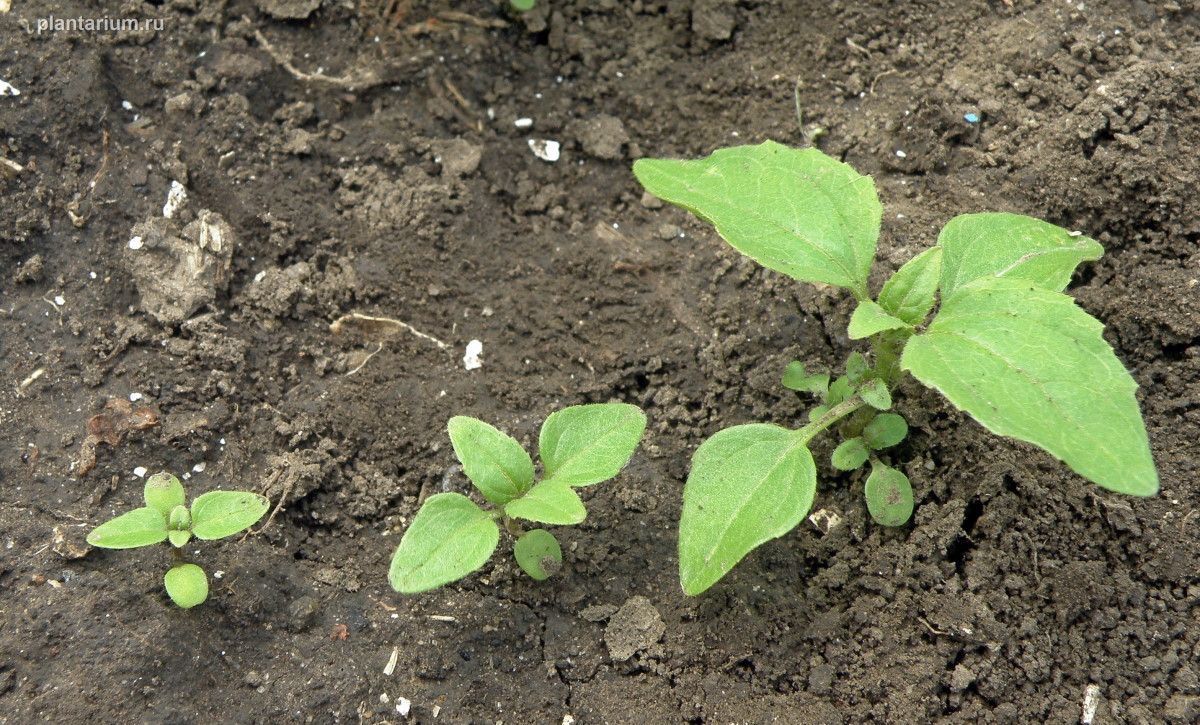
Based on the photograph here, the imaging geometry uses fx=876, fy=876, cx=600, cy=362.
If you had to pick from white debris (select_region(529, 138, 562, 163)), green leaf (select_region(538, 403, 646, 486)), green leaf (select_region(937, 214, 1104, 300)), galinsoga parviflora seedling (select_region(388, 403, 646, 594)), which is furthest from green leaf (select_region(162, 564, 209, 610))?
green leaf (select_region(937, 214, 1104, 300))

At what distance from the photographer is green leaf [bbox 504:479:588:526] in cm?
200

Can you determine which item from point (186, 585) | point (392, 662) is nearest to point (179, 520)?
point (186, 585)

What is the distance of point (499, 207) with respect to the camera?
10.3 feet

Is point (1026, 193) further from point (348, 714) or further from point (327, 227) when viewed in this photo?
point (348, 714)

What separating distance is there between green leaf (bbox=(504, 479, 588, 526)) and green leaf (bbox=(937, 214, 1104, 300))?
1080mm

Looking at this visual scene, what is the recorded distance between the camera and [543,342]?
2859mm

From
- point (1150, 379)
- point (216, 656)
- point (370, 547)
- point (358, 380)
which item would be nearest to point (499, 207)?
point (358, 380)

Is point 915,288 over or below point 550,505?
over

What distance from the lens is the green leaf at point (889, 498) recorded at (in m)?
2.29

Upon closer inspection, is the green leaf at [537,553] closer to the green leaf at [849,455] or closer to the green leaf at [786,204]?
the green leaf at [849,455]

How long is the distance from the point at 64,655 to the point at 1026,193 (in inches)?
115

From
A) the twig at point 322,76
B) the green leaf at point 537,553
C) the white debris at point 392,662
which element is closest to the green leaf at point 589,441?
the green leaf at point 537,553

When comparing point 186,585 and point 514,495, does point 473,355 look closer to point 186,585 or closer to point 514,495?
point 514,495

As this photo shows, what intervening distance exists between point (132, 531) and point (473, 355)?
1.11m
